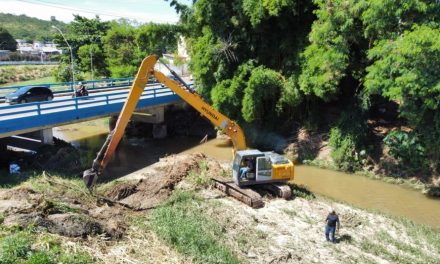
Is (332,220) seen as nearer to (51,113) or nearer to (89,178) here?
(89,178)

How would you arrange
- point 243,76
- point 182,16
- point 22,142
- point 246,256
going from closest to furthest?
point 246,256
point 22,142
point 243,76
point 182,16

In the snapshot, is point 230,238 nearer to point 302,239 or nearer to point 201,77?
point 302,239

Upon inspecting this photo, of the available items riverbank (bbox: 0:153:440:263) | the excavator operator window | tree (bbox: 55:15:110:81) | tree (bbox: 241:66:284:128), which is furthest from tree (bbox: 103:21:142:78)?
the excavator operator window

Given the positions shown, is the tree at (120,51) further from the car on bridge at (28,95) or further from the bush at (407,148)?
the bush at (407,148)

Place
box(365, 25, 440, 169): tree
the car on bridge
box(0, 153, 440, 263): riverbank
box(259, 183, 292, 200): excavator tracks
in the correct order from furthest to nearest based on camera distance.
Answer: the car on bridge, box(259, 183, 292, 200): excavator tracks, box(365, 25, 440, 169): tree, box(0, 153, 440, 263): riverbank

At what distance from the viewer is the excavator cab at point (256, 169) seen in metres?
17.4

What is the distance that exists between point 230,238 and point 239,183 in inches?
166

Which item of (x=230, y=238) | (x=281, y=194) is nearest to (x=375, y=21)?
(x=281, y=194)

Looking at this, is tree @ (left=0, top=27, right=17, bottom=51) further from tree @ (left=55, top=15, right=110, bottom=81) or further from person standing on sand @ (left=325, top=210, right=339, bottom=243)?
person standing on sand @ (left=325, top=210, right=339, bottom=243)

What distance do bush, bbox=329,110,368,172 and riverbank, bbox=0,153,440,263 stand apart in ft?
19.1

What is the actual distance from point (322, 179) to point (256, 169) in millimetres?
6889

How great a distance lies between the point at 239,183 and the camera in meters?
17.5

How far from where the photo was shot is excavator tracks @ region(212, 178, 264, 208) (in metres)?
16.7

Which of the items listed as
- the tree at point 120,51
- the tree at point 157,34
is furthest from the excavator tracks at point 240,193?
the tree at point 120,51
